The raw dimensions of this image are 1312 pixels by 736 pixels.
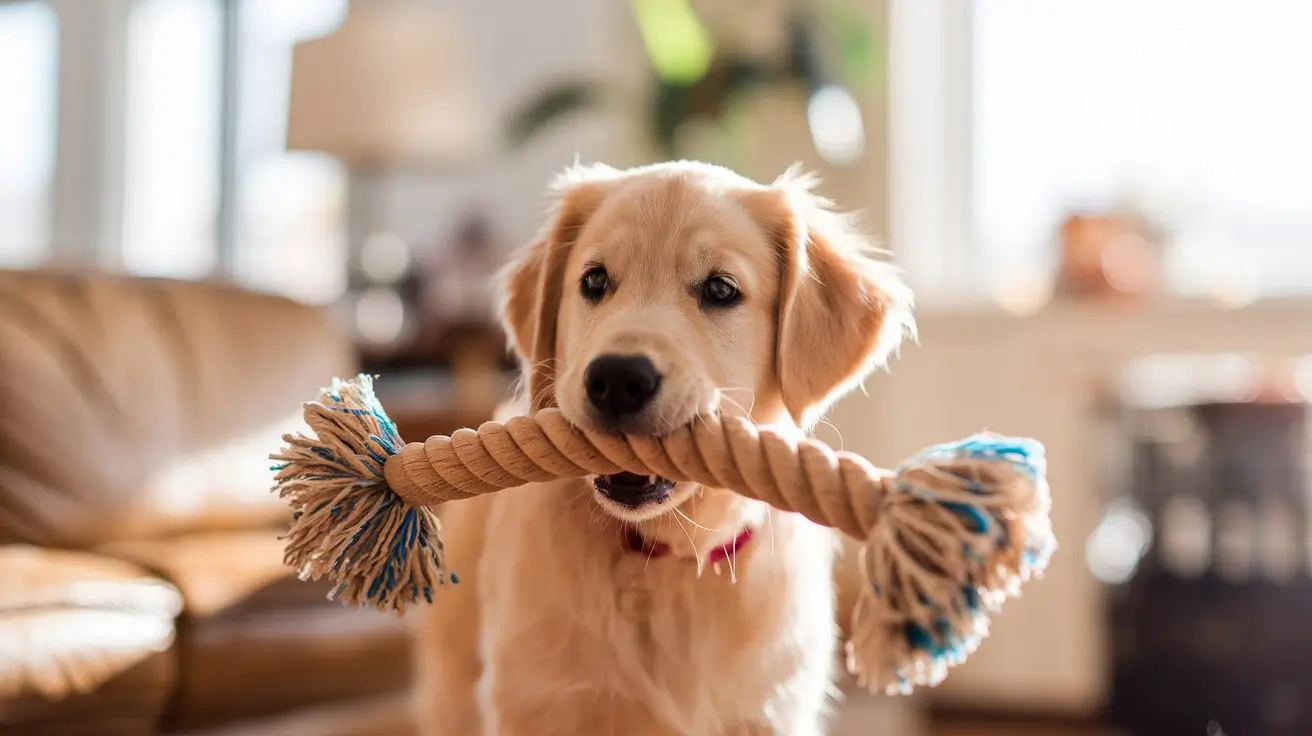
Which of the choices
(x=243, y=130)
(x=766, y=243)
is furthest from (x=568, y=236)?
(x=243, y=130)

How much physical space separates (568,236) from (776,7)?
2.91 metres

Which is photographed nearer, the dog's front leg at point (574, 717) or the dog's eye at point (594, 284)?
the dog's front leg at point (574, 717)

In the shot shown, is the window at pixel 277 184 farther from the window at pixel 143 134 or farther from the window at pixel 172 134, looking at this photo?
the window at pixel 172 134

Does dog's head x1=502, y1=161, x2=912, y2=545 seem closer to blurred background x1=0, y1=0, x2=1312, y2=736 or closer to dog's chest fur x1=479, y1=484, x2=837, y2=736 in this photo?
dog's chest fur x1=479, y1=484, x2=837, y2=736

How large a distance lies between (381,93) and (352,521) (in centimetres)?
275

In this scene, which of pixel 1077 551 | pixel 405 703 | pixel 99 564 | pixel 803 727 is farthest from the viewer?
pixel 1077 551

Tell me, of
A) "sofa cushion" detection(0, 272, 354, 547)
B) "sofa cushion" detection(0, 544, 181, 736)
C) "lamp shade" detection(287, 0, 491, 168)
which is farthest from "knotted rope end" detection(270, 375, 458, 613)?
"lamp shade" detection(287, 0, 491, 168)

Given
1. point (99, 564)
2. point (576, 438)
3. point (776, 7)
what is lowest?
point (99, 564)

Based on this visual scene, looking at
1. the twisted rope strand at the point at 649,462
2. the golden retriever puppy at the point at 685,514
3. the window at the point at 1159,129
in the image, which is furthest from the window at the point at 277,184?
the twisted rope strand at the point at 649,462

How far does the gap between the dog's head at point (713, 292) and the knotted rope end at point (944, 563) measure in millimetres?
344

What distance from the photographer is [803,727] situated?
1500mm

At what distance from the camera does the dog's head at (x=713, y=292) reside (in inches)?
54.8

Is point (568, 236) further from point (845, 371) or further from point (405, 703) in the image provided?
point (405, 703)

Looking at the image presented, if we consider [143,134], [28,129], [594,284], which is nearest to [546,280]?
[594,284]
